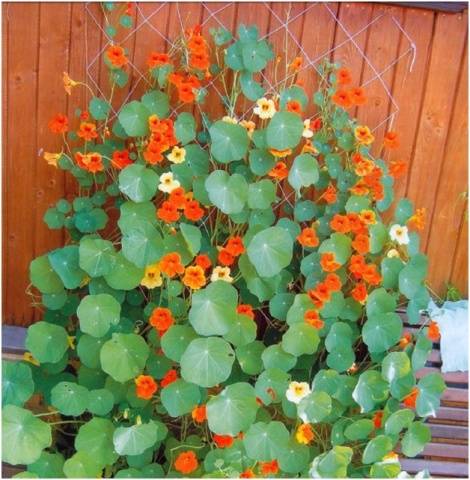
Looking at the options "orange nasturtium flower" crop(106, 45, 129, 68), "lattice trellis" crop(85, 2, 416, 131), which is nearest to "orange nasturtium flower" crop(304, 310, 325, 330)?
"lattice trellis" crop(85, 2, 416, 131)

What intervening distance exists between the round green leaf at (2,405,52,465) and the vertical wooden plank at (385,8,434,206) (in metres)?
1.65

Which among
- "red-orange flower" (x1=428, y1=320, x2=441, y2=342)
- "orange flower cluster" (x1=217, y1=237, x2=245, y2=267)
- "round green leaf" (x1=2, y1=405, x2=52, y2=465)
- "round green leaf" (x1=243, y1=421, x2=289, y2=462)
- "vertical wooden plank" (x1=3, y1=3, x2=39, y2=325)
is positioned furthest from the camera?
"vertical wooden plank" (x1=3, y1=3, x2=39, y2=325)

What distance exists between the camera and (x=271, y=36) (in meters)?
2.53

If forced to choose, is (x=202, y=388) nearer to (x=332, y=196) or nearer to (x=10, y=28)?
(x=332, y=196)

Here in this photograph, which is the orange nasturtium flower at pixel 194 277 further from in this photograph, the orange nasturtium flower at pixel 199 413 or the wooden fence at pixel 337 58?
the wooden fence at pixel 337 58

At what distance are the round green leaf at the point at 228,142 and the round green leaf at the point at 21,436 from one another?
3.60 ft

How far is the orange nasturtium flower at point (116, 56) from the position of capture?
2.39 metres

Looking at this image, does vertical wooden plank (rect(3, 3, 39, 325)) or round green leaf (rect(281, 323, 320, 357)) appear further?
vertical wooden plank (rect(3, 3, 39, 325))

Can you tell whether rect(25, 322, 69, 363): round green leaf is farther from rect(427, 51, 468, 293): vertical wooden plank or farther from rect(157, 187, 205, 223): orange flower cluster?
rect(427, 51, 468, 293): vertical wooden plank

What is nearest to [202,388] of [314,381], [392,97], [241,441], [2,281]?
[241,441]

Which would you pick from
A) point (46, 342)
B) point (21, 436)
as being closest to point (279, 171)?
point (46, 342)

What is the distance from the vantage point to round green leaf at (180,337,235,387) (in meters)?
2.18

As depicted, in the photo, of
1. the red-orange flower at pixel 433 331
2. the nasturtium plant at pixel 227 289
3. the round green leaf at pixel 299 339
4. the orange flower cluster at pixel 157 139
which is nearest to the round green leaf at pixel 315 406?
the nasturtium plant at pixel 227 289

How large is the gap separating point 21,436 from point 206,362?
0.64 m
